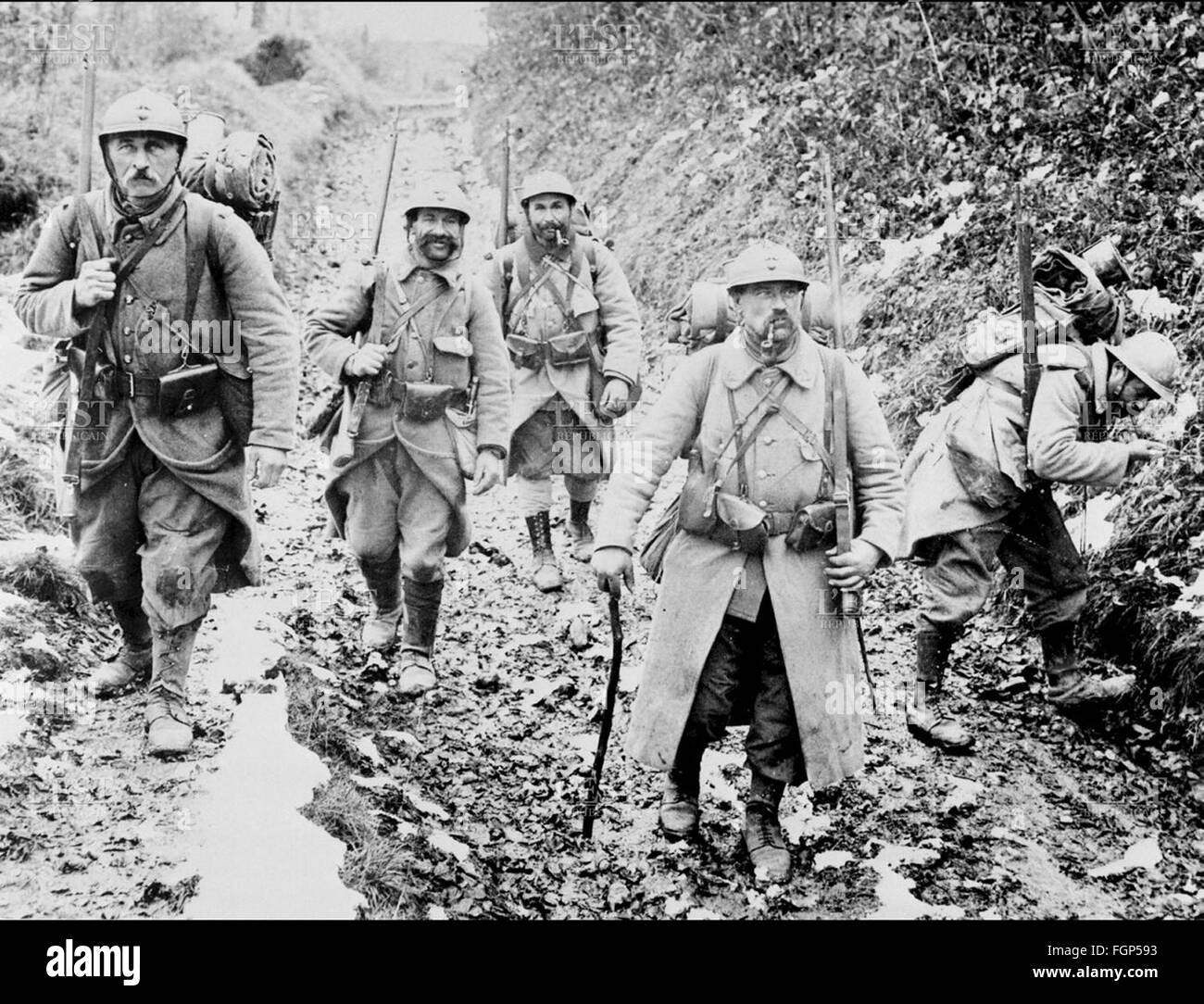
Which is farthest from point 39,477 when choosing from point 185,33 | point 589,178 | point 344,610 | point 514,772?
point 185,33

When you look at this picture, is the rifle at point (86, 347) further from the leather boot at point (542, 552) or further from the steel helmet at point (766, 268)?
the leather boot at point (542, 552)

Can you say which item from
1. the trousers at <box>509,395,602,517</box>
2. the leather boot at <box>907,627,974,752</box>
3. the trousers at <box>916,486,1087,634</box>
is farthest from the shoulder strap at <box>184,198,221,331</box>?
the leather boot at <box>907,627,974,752</box>

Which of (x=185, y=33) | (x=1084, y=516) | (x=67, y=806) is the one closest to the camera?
(x=67, y=806)

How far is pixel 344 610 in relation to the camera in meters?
7.12

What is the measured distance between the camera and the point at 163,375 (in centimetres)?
493

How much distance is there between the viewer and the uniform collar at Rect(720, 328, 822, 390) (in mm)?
4605

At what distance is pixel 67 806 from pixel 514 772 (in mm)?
2020

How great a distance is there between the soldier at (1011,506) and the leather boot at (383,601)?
2.93 m

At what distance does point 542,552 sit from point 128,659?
303 centimetres

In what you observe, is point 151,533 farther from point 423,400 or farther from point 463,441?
point 463,441

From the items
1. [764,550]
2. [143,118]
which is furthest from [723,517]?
[143,118]

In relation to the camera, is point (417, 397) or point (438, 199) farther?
point (417, 397)

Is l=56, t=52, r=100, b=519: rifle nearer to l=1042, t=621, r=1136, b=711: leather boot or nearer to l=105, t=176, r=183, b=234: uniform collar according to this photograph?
l=105, t=176, r=183, b=234: uniform collar

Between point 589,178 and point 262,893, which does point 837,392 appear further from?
point 589,178
